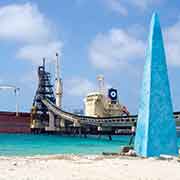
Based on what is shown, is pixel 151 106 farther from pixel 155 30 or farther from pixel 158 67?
pixel 155 30

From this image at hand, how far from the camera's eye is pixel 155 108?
22.5 metres

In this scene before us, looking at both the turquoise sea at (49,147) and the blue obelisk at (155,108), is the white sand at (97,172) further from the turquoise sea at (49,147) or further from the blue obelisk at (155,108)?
the turquoise sea at (49,147)

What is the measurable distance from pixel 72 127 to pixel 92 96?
953 cm

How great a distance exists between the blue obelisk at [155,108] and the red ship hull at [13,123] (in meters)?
77.8

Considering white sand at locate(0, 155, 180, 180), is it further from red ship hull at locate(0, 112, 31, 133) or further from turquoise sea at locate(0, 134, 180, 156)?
red ship hull at locate(0, 112, 31, 133)

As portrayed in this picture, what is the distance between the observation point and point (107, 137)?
98.7 m

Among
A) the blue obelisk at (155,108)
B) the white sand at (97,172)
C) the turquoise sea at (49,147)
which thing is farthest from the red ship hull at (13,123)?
the white sand at (97,172)

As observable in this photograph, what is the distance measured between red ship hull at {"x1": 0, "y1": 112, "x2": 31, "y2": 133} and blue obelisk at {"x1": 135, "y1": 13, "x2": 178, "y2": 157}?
255ft

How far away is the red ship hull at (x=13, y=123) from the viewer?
98.2m

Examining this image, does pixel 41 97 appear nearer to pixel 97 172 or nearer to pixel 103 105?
pixel 103 105

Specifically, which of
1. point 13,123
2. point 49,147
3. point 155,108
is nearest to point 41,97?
point 13,123

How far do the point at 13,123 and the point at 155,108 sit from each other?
80.3 meters

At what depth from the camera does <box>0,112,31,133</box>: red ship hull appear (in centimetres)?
9819

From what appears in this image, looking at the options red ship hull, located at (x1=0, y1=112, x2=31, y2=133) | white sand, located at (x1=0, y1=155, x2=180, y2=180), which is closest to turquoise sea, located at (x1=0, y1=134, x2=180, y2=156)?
white sand, located at (x1=0, y1=155, x2=180, y2=180)
